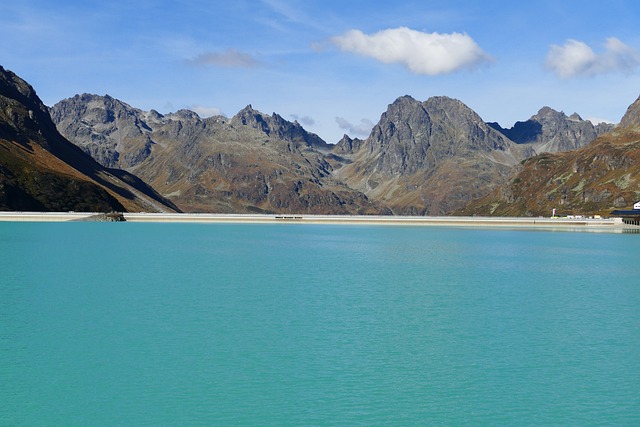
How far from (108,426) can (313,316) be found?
2846 cm

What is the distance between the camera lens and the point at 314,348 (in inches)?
1789

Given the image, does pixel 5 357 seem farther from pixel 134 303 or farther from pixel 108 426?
pixel 134 303

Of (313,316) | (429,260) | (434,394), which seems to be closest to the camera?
(434,394)

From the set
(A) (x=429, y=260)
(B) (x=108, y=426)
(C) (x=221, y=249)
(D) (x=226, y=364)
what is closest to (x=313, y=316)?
(D) (x=226, y=364)

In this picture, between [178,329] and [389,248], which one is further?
[389,248]

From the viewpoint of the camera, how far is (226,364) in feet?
134

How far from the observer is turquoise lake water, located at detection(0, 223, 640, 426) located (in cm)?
3303

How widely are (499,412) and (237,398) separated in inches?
510

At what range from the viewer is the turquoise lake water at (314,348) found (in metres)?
33.0

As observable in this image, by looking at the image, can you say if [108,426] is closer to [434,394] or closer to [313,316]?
[434,394]

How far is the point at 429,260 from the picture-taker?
4587 inches

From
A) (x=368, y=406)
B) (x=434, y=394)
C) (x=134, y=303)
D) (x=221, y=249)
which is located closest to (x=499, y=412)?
(x=434, y=394)

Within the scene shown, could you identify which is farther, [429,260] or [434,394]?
[429,260]

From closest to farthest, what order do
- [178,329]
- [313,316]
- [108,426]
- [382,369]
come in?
[108,426]
[382,369]
[178,329]
[313,316]
